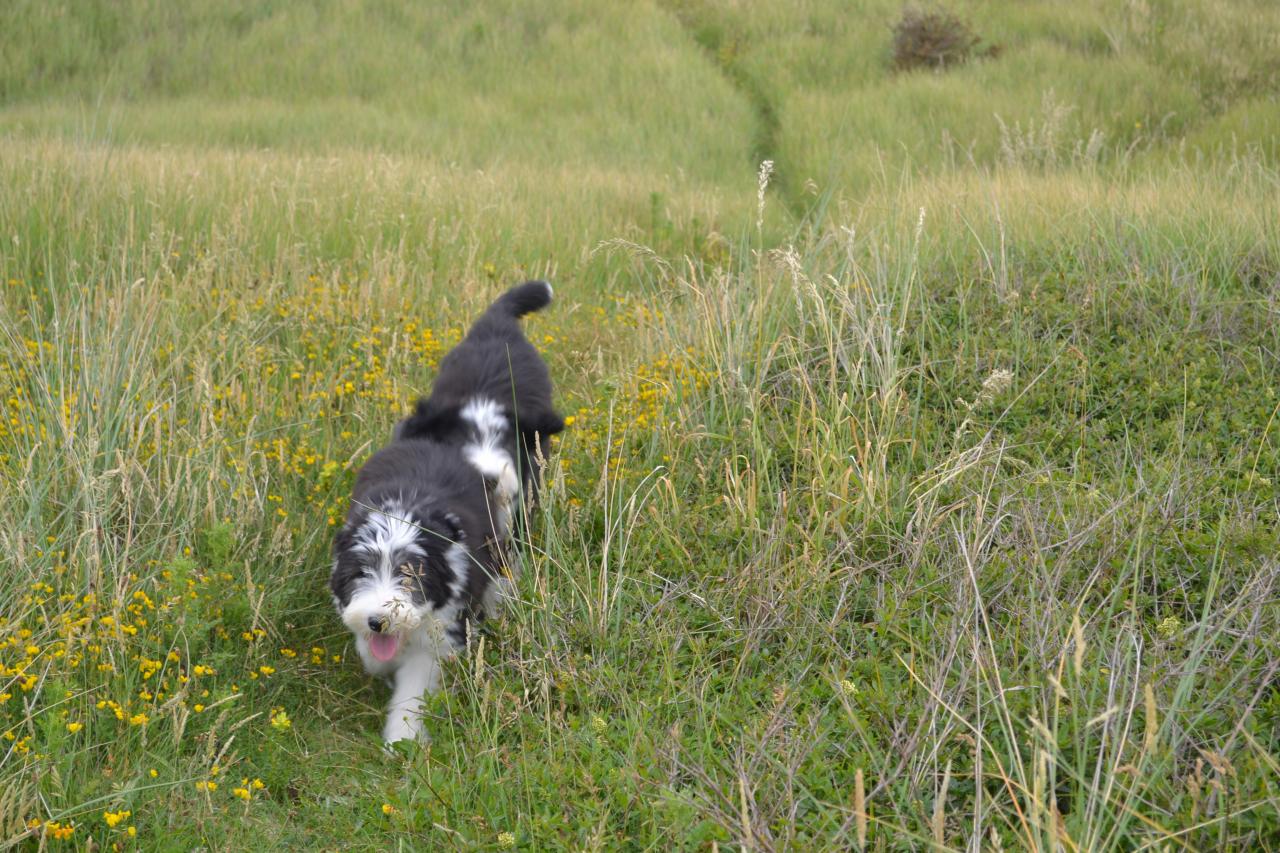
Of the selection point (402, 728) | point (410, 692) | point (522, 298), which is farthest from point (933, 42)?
point (402, 728)

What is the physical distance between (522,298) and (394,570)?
1.82 meters

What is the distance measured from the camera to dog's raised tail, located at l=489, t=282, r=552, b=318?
484 centimetres

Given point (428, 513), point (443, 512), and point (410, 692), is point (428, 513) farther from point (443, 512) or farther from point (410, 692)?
point (410, 692)

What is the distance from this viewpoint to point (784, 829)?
2561mm

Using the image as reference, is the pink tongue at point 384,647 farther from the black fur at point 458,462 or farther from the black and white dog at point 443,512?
the black fur at point 458,462

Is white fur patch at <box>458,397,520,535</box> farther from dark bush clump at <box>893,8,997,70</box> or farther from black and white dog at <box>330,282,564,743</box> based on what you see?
dark bush clump at <box>893,8,997,70</box>

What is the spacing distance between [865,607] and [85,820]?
2361 millimetres

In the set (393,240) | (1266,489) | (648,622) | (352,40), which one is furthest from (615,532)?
(352,40)

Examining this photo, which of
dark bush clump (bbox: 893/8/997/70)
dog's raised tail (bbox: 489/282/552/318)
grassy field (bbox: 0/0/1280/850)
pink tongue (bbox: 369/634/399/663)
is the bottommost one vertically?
pink tongue (bbox: 369/634/399/663)

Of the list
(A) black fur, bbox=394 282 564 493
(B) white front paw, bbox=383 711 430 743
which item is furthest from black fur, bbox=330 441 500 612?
(B) white front paw, bbox=383 711 430 743

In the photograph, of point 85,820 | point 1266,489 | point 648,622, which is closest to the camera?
point 85,820

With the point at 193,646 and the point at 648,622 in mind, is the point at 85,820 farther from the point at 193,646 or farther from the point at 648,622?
the point at 648,622

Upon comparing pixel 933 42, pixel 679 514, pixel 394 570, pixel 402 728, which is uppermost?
pixel 933 42

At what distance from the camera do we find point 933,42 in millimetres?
12414
